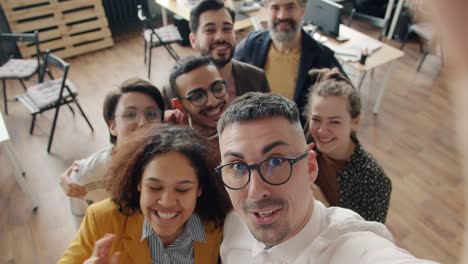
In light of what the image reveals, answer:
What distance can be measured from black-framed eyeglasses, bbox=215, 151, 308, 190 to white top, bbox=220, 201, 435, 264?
0.62ft

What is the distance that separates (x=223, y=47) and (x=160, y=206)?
4.27 feet

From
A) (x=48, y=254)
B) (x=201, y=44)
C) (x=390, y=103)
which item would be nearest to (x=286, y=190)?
(x=201, y=44)

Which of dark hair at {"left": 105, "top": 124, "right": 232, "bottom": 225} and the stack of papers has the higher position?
dark hair at {"left": 105, "top": 124, "right": 232, "bottom": 225}

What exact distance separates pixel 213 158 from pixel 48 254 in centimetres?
202

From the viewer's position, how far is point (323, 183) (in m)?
1.72

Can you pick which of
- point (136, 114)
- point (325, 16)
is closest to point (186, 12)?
point (325, 16)

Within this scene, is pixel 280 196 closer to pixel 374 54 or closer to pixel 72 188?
pixel 72 188

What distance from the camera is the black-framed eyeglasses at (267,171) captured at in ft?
3.52

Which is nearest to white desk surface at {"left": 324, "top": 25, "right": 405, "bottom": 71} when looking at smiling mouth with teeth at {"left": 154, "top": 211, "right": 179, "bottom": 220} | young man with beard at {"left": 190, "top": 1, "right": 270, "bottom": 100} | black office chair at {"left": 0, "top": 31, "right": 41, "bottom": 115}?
young man with beard at {"left": 190, "top": 1, "right": 270, "bottom": 100}

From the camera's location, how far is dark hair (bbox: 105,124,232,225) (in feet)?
4.63

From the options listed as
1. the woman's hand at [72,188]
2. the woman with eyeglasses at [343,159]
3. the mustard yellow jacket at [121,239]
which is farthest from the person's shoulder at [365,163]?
the woman's hand at [72,188]

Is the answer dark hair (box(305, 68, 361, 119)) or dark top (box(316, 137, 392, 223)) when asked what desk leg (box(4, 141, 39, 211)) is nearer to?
dark hair (box(305, 68, 361, 119))

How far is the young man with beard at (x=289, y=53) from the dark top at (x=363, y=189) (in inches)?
30.1

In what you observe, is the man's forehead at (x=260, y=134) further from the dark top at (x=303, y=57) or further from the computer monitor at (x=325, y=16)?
the computer monitor at (x=325, y=16)
